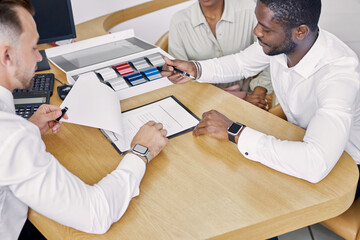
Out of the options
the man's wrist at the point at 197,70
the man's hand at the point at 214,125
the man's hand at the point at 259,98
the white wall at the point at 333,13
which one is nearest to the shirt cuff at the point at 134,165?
the man's hand at the point at 214,125

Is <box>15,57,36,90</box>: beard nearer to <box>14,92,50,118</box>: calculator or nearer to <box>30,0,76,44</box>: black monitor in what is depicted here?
<box>14,92,50,118</box>: calculator

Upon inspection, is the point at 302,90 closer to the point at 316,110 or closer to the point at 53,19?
the point at 316,110

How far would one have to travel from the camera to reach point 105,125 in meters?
1.20

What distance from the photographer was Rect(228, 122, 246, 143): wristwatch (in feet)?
3.90

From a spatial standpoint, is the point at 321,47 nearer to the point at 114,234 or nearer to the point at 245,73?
the point at 245,73

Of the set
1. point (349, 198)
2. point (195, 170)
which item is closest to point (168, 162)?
point (195, 170)

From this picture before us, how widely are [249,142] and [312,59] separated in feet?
1.43

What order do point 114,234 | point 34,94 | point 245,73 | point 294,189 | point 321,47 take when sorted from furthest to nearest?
point 245,73 < point 34,94 < point 321,47 < point 294,189 < point 114,234

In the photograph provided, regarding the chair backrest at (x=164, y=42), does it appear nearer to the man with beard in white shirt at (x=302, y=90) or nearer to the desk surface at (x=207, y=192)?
the man with beard in white shirt at (x=302, y=90)

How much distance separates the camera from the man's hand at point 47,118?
1244 millimetres

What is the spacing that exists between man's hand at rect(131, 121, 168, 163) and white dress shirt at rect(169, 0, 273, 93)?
872 mm

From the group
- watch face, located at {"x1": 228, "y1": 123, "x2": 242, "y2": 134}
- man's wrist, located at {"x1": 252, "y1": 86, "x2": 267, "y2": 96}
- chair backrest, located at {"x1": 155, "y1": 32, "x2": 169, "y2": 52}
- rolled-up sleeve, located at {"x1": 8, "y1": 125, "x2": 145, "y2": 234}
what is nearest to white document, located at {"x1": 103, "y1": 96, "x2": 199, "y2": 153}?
watch face, located at {"x1": 228, "y1": 123, "x2": 242, "y2": 134}

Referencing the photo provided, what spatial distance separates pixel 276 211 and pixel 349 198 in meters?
0.24

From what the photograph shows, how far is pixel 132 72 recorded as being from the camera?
1604 millimetres
